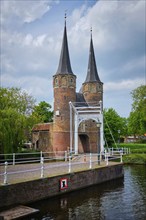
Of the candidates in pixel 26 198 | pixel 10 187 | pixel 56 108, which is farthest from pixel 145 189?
pixel 56 108

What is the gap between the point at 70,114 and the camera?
1142 inches

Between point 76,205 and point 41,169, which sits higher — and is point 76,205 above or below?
below

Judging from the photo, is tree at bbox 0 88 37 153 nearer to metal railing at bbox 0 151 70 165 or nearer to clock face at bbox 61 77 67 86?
metal railing at bbox 0 151 70 165

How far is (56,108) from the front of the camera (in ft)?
100

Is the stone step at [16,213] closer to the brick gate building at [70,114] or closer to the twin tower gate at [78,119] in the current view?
the brick gate building at [70,114]

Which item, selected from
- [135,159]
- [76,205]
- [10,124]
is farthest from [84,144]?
[76,205]

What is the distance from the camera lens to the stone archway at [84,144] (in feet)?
112

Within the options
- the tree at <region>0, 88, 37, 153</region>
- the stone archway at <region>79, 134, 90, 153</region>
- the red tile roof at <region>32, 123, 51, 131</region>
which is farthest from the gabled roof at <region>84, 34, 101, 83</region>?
the tree at <region>0, 88, 37, 153</region>

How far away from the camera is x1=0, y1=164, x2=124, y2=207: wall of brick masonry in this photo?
977 cm

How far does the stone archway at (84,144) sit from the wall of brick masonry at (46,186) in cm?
1704

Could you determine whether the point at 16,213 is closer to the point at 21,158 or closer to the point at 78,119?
the point at 21,158

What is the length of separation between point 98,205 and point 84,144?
924 inches

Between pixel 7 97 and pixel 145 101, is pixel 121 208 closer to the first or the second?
pixel 7 97

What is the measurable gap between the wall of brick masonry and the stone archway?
671 inches
